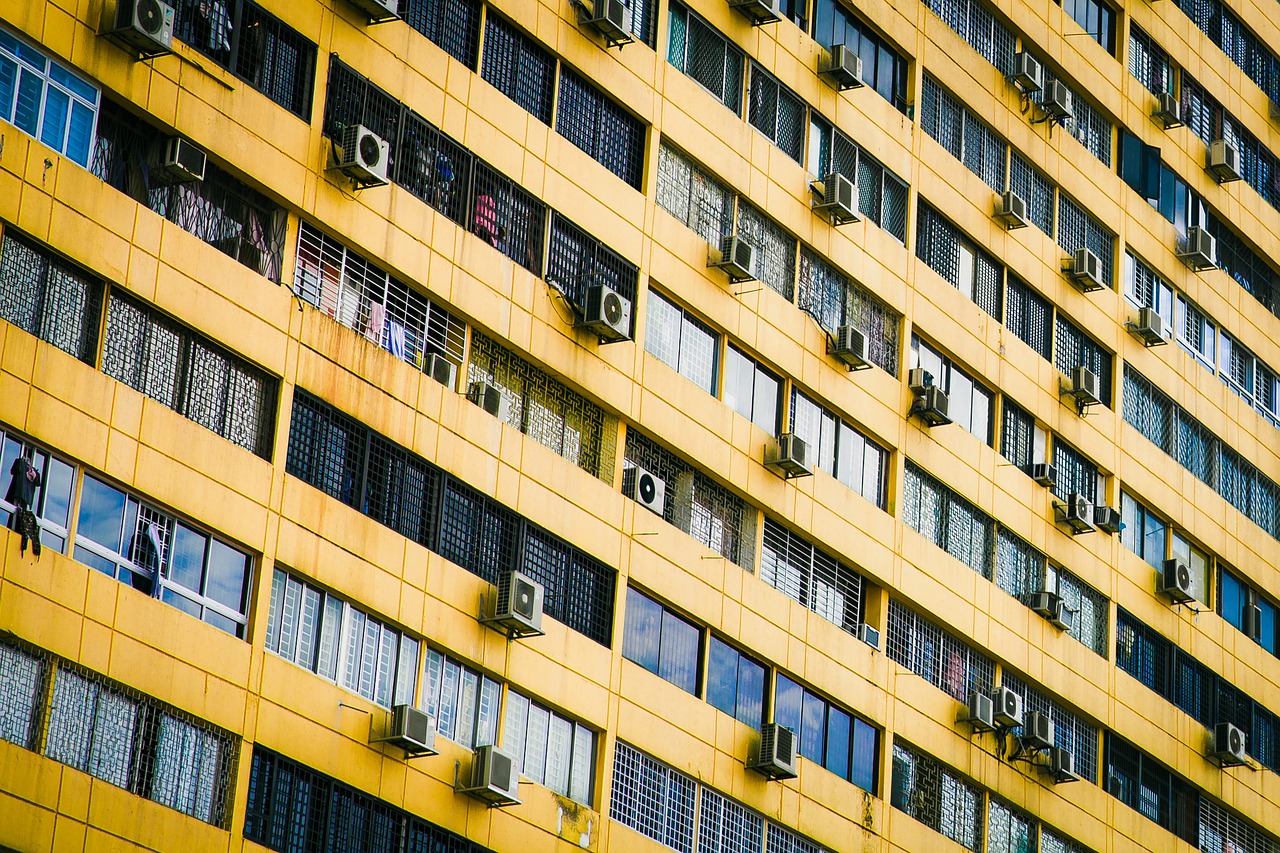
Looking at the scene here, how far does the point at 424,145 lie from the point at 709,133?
19.1ft

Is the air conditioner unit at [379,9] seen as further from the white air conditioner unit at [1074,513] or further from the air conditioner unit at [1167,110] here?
the air conditioner unit at [1167,110]

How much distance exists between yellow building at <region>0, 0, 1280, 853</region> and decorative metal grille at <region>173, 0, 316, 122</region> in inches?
2.0

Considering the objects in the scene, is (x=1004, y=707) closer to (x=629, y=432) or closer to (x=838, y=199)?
(x=838, y=199)

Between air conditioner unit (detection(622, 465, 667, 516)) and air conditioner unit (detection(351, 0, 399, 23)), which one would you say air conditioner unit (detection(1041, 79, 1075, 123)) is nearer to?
air conditioner unit (detection(622, 465, 667, 516))

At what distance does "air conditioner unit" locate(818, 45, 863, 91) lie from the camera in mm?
36062

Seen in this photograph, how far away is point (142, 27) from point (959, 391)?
1703 centimetres

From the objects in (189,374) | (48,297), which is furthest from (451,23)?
(48,297)

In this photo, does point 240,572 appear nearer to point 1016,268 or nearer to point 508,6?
point 508,6

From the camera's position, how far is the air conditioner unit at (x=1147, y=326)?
139 feet

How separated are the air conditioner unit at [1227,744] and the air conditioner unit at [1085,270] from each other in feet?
26.9

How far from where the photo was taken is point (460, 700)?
1109 inches

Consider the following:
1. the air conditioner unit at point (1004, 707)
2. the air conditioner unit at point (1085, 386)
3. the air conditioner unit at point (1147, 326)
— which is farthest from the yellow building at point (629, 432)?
the air conditioner unit at point (1085, 386)

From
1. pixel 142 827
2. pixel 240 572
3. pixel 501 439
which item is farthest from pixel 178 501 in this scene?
pixel 501 439

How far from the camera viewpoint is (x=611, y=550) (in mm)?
30703
